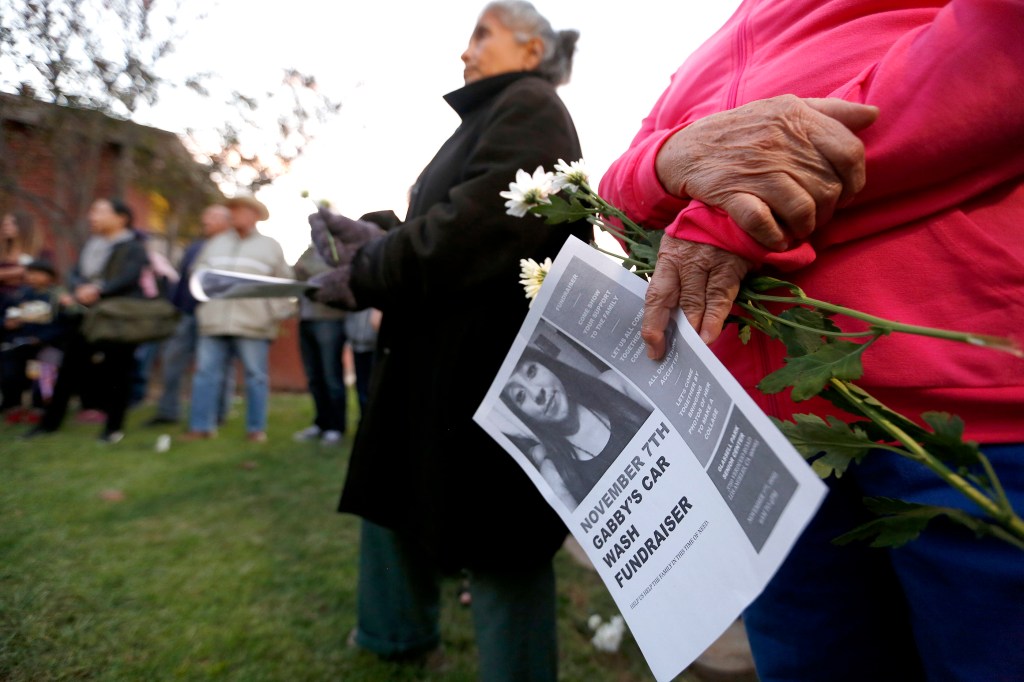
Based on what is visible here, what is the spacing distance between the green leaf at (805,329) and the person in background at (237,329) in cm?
479

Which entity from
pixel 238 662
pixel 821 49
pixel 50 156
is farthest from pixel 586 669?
pixel 50 156

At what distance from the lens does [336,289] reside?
5.33 ft

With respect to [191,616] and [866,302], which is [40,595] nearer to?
[191,616]

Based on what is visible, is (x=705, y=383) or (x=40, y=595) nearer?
(x=705, y=383)

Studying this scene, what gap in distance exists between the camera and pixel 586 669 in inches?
81.0

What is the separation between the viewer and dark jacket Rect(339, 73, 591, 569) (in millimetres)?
1416

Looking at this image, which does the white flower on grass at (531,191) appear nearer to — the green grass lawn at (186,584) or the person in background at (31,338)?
the green grass lawn at (186,584)

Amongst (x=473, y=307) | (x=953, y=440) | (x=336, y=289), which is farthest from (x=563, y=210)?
(x=336, y=289)

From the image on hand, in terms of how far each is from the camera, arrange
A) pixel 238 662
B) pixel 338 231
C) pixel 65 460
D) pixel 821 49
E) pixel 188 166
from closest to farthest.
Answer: pixel 821 49 → pixel 338 231 → pixel 238 662 → pixel 65 460 → pixel 188 166

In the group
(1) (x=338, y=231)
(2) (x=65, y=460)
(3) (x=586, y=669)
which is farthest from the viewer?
(2) (x=65, y=460)

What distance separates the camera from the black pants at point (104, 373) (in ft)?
14.5

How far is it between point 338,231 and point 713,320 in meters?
1.25

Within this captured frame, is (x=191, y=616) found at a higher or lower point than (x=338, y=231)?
lower

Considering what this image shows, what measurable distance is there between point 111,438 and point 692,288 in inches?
197
